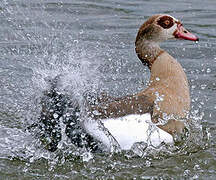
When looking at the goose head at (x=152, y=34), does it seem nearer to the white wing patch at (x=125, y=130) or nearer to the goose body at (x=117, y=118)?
the goose body at (x=117, y=118)

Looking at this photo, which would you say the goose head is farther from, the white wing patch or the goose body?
the white wing patch

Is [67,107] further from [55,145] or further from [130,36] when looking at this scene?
[130,36]

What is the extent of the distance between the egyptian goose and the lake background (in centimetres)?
19

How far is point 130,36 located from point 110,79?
1.65 metres

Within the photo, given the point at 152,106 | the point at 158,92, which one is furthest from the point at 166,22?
the point at 152,106

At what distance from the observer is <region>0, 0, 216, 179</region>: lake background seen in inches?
→ 213

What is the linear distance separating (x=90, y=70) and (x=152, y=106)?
1038mm

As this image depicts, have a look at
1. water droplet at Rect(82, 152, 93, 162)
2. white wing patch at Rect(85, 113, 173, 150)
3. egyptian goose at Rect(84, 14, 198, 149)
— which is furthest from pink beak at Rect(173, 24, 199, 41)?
water droplet at Rect(82, 152, 93, 162)

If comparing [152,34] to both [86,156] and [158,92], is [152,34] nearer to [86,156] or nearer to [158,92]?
[158,92]

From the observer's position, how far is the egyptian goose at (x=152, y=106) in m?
5.54

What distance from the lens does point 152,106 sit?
5.86 m

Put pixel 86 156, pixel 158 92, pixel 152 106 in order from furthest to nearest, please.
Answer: pixel 158 92 → pixel 152 106 → pixel 86 156

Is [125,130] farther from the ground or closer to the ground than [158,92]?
closer to the ground

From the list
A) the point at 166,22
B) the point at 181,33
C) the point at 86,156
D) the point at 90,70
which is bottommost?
the point at 86,156
